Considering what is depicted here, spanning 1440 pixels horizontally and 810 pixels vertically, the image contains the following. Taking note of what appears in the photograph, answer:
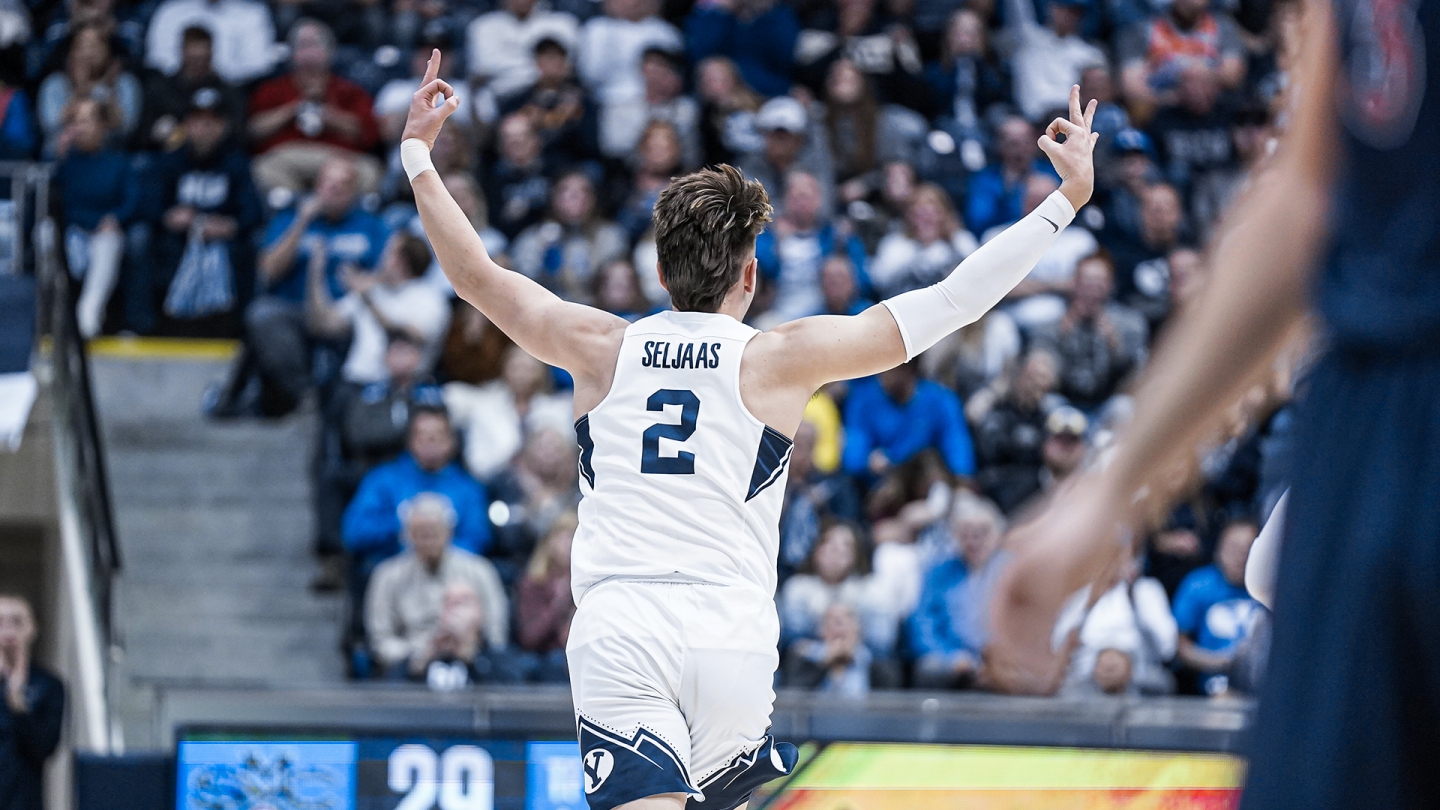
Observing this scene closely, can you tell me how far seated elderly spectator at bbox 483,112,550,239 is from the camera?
1224 cm

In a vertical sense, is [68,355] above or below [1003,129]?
below

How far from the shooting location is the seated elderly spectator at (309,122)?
12641 millimetres

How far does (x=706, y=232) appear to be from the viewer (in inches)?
189

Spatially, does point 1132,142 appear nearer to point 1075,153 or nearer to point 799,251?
point 799,251

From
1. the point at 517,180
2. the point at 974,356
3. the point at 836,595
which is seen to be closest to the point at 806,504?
the point at 836,595

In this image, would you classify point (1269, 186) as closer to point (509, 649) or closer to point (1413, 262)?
point (1413, 262)

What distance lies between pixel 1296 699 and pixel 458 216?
140 inches

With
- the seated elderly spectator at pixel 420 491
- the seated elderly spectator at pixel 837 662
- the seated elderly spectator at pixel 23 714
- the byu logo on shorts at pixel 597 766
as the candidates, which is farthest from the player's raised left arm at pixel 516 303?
the seated elderly spectator at pixel 420 491

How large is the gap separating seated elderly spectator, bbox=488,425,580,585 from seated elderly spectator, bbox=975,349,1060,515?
2.69 meters

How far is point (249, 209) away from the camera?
1220 centimetres

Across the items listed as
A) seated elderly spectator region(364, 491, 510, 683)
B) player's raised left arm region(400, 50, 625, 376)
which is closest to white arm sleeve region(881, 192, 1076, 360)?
player's raised left arm region(400, 50, 625, 376)

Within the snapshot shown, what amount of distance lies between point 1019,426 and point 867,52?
436 cm

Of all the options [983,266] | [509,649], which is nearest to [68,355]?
[509,649]

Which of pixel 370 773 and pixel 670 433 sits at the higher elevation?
pixel 670 433
